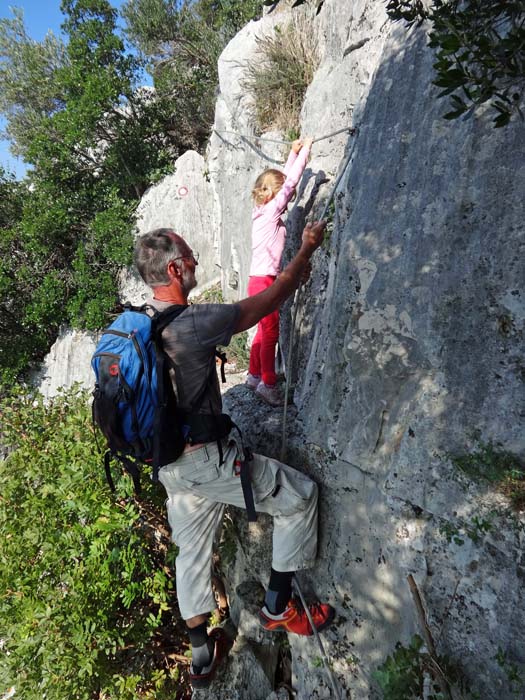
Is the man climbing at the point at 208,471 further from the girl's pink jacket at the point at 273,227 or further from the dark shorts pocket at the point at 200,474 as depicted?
the girl's pink jacket at the point at 273,227

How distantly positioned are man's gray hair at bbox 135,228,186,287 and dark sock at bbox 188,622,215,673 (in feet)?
7.81

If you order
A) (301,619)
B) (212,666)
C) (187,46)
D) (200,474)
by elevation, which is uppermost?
(187,46)

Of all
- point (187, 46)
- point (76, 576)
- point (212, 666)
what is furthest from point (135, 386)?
point (187, 46)

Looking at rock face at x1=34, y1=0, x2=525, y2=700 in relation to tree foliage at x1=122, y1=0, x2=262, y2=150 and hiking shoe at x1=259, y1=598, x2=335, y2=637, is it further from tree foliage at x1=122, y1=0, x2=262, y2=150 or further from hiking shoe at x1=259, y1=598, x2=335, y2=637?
tree foliage at x1=122, y1=0, x2=262, y2=150

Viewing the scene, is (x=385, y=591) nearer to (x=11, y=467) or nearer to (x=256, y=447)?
(x=256, y=447)

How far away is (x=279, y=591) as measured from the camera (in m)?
3.07

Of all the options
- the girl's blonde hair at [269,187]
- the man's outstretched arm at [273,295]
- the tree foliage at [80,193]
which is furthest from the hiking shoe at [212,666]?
the tree foliage at [80,193]

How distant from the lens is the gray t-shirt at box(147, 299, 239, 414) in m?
2.51

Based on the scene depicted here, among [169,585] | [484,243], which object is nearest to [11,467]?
[169,585]

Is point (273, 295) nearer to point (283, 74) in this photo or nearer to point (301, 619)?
point (301, 619)

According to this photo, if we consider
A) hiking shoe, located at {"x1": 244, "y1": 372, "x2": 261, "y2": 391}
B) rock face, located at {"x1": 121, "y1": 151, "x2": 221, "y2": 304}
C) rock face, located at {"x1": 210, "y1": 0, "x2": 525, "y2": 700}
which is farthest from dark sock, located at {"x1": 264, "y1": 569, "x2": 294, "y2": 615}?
rock face, located at {"x1": 121, "y1": 151, "x2": 221, "y2": 304}

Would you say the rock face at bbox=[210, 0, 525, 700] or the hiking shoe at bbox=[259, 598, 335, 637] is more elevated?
the rock face at bbox=[210, 0, 525, 700]

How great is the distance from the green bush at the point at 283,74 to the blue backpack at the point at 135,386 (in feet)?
12.9

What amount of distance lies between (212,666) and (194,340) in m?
2.51
